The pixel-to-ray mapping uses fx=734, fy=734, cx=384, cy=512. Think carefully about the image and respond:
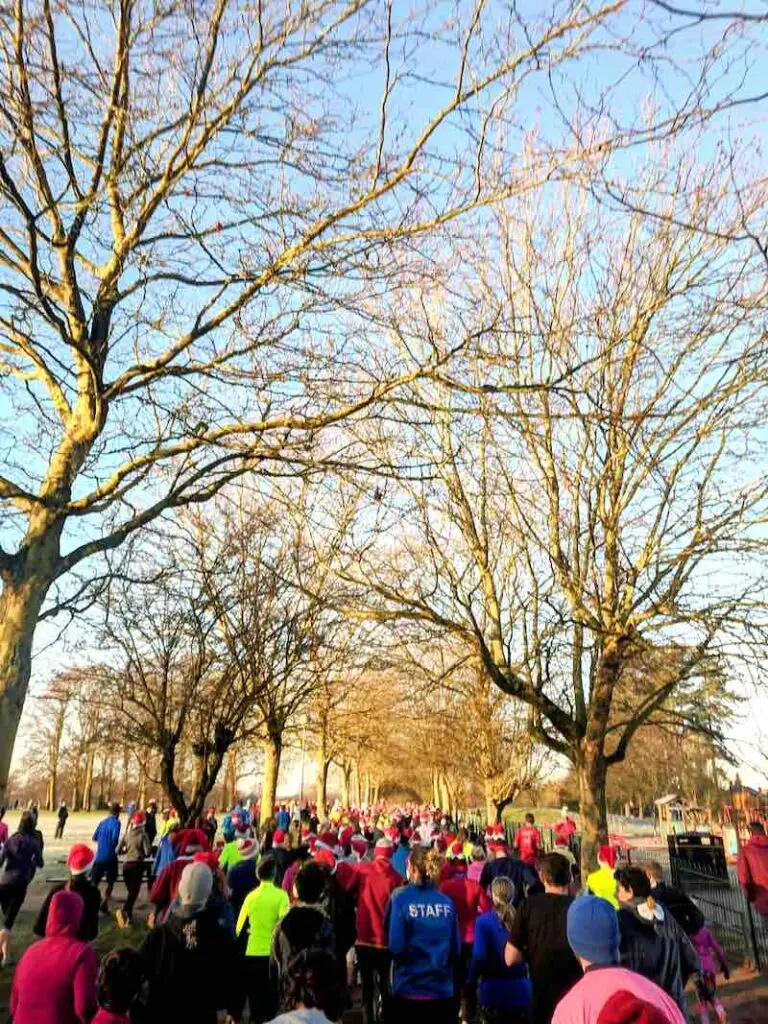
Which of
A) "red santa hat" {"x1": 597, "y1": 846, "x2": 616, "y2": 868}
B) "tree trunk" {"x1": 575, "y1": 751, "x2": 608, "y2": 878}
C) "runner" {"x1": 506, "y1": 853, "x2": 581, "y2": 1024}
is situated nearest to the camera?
"runner" {"x1": 506, "y1": 853, "x2": 581, "y2": 1024}

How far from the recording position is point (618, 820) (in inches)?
1681

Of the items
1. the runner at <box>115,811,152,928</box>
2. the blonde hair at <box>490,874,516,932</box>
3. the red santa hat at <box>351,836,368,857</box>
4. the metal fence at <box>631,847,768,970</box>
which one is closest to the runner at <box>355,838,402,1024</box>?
the blonde hair at <box>490,874,516,932</box>

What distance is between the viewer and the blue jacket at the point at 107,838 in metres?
12.6

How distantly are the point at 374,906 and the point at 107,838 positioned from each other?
790 centimetres

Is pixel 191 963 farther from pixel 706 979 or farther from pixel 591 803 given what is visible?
pixel 591 803

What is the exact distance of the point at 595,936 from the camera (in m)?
2.80

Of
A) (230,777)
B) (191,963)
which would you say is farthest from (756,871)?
(230,777)

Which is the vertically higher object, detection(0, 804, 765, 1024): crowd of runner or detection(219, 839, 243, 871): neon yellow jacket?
detection(219, 839, 243, 871): neon yellow jacket

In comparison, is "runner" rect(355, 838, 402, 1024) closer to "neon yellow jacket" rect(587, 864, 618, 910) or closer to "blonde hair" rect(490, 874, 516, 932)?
"blonde hair" rect(490, 874, 516, 932)

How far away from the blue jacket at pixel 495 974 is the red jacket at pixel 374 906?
4.61 ft

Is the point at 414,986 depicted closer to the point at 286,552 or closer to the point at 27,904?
the point at 286,552

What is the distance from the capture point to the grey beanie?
397cm

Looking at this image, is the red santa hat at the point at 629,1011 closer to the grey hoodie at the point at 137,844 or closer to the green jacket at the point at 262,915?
the green jacket at the point at 262,915

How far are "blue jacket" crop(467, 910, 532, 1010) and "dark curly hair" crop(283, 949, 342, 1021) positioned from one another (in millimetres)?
2949
